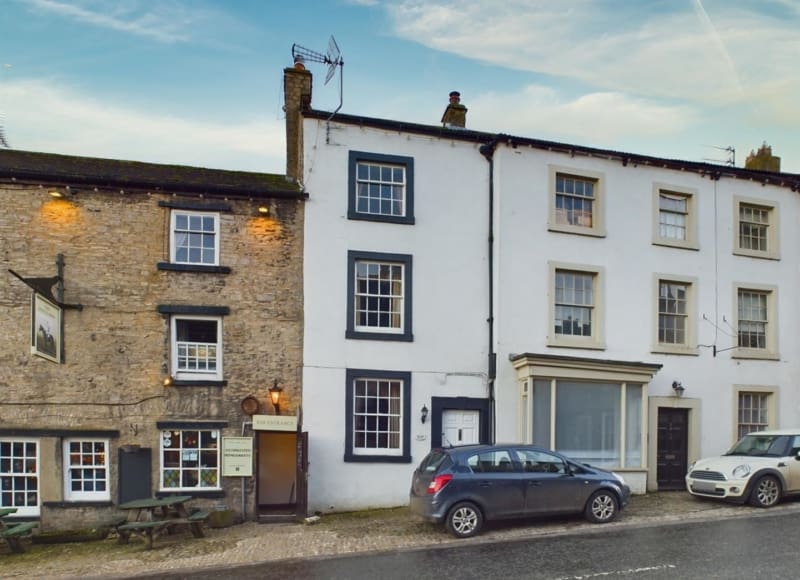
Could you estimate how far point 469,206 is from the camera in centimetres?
1622

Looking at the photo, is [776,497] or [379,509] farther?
[379,509]

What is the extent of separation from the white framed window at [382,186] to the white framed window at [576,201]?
3909 millimetres

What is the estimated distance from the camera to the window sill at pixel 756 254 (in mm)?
17828

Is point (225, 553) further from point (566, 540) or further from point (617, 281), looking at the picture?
point (617, 281)

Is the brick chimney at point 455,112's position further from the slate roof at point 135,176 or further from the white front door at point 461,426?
the white front door at point 461,426

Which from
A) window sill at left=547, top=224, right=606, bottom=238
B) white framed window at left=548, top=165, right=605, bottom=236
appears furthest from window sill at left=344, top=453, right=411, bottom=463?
white framed window at left=548, top=165, right=605, bottom=236

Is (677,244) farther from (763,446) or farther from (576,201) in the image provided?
(763,446)

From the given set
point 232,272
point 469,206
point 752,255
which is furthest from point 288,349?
point 752,255

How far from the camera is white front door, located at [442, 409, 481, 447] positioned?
15508mm

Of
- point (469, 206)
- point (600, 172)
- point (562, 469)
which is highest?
point (600, 172)

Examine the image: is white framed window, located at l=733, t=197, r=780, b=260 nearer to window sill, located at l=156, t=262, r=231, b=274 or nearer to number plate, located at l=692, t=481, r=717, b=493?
number plate, located at l=692, t=481, r=717, b=493

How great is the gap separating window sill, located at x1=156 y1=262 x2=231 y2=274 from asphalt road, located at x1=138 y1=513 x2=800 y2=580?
7.00m

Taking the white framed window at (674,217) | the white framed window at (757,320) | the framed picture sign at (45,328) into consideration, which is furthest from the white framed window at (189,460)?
the white framed window at (757,320)

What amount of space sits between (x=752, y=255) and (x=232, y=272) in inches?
577
